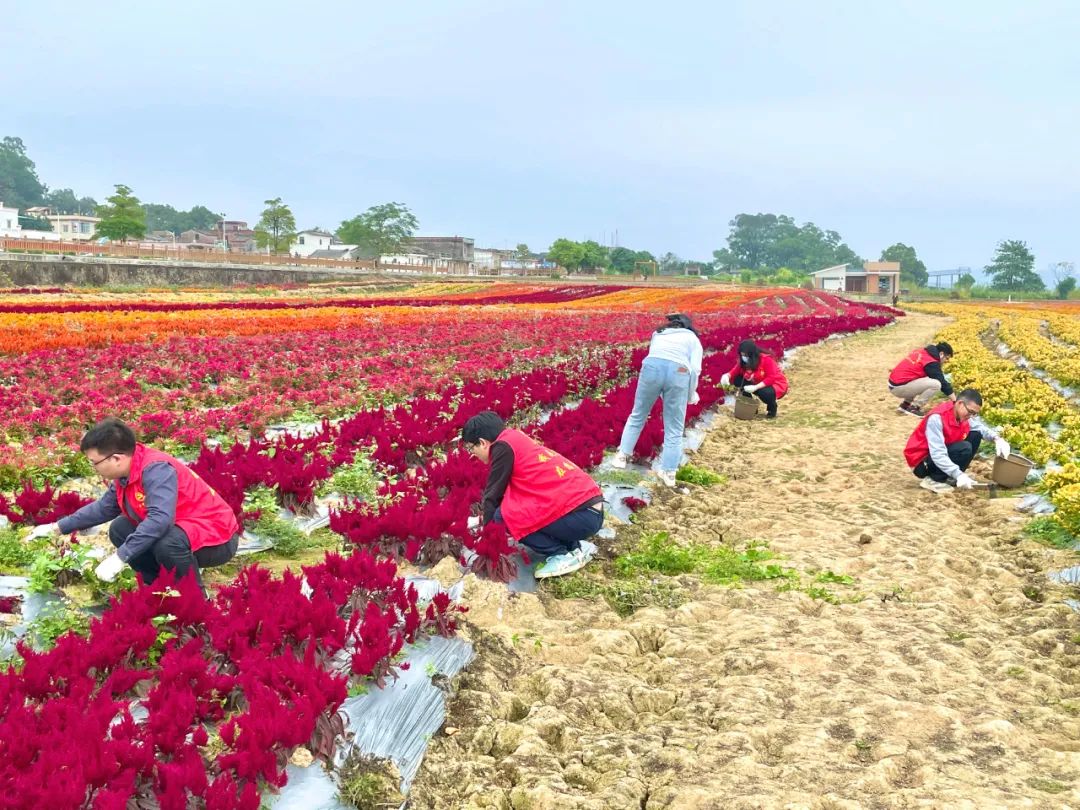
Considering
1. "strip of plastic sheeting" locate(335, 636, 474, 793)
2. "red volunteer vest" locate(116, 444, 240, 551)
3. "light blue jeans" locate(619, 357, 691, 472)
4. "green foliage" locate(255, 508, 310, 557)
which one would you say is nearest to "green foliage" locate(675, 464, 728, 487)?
"light blue jeans" locate(619, 357, 691, 472)

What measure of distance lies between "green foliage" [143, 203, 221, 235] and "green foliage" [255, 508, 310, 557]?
156578 millimetres

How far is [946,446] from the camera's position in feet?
24.1

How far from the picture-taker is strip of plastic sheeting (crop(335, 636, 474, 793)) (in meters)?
2.97

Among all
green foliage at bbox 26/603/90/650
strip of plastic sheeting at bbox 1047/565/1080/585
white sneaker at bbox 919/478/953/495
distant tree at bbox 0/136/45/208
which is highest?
distant tree at bbox 0/136/45/208

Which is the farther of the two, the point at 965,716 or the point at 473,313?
the point at 473,313

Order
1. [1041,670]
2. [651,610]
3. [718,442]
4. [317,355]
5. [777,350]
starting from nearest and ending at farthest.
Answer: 1. [1041,670]
2. [651,610]
3. [718,442]
4. [317,355]
5. [777,350]

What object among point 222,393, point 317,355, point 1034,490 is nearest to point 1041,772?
point 1034,490

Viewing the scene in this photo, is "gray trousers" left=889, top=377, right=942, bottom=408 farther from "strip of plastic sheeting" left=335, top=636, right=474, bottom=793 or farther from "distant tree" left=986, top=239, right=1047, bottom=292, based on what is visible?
"distant tree" left=986, top=239, right=1047, bottom=292

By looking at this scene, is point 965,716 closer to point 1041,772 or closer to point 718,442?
point 1041,772

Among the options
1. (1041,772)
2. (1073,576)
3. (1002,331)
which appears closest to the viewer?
(1041,772)

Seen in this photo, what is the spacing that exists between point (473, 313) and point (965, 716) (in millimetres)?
23697

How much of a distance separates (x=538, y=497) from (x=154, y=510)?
2.07 meters

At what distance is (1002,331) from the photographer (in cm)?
2512

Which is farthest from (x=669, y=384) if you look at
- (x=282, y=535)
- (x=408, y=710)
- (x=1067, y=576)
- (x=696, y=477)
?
(x=408, y=710)
